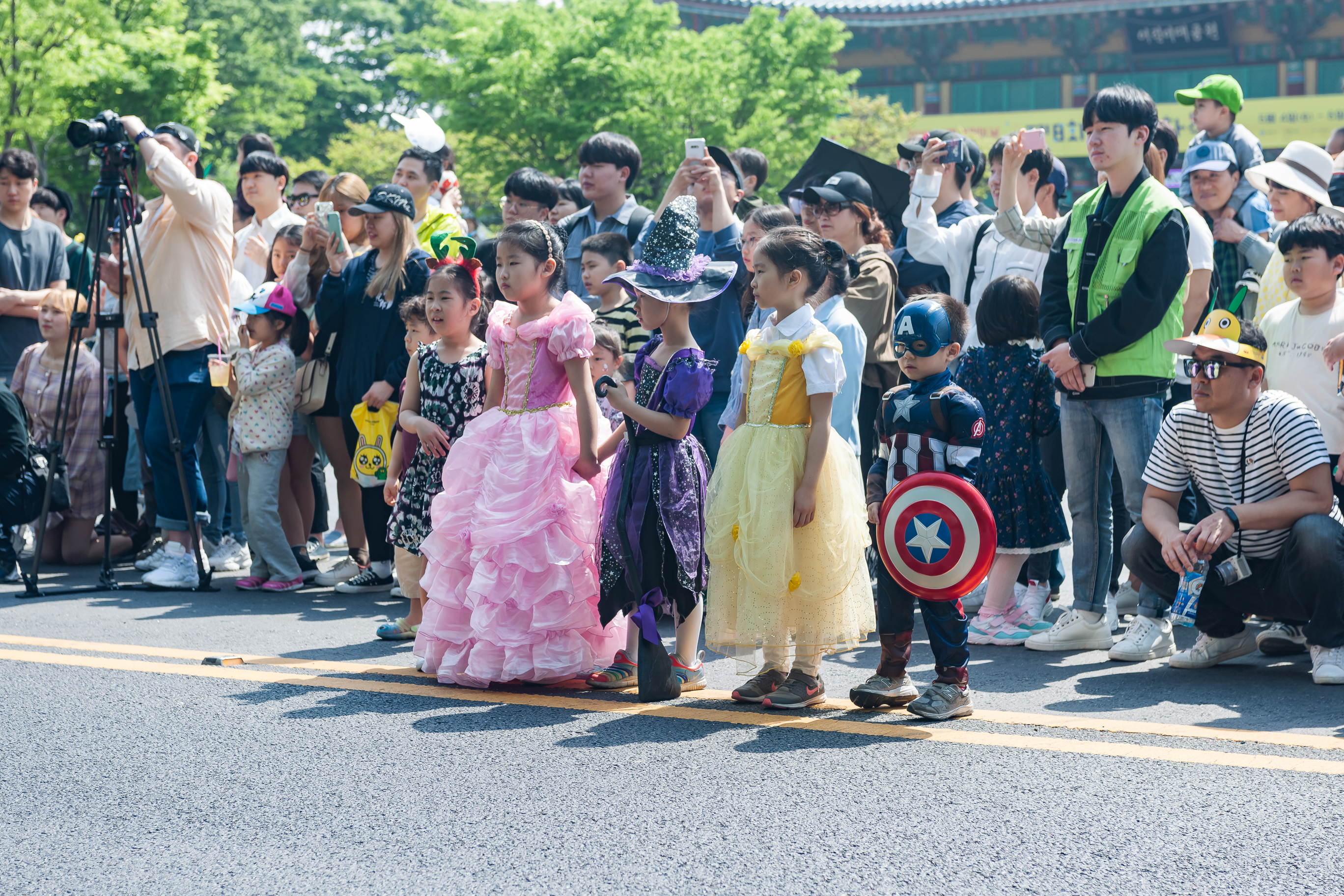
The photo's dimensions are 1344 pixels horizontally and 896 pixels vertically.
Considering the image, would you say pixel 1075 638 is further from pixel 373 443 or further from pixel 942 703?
pixel 373 443

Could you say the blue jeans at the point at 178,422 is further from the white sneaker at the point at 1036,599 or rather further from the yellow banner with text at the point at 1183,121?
the yellow banner with text at the point at 1183,121

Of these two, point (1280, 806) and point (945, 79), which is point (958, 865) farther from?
point (945, 79)

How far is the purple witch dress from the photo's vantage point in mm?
4508

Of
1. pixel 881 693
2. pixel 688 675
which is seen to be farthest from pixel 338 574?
pixel 881 693

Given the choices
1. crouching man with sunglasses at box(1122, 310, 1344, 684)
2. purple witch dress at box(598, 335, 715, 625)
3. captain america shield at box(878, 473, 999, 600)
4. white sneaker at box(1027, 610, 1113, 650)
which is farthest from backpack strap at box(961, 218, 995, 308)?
captain america shield at box(878, 473, 999, 600)

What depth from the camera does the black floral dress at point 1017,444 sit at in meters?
5.56

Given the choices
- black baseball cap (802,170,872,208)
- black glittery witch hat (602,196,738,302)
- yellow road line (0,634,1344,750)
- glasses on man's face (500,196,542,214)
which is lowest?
yellow road line (0,634,1344,750)

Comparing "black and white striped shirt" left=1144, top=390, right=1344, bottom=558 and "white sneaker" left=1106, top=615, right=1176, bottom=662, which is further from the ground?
"black and white striped shirt" left=1144, top=390, right=1344, bottom=558

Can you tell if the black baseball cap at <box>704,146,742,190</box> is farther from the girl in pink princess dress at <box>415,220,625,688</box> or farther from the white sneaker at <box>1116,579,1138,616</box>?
the white sneaker at <box>1116,579,1138,616</box>

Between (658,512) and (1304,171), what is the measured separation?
387cm

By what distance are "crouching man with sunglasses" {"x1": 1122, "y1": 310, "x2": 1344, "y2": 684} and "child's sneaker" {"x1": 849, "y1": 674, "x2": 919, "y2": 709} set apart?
1.22m

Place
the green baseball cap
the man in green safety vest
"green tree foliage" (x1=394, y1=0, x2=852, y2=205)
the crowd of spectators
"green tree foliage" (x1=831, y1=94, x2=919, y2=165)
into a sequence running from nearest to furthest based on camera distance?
1. the crowd of spectators
2. the man in green safety vest
3. the green baseball cap
4. "green tree foliage" (x1=394, y1=0, x2=852, y2=205)
5. "green tree foliage" (x1=831, y1=94, x2=919, y2=165)

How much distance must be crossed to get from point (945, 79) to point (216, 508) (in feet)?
112

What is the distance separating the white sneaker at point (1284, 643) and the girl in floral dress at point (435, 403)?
10.9 ft
